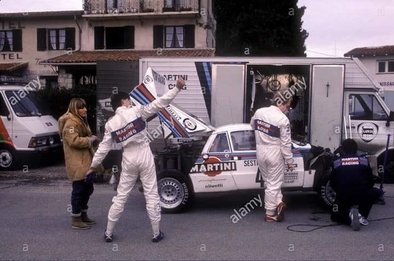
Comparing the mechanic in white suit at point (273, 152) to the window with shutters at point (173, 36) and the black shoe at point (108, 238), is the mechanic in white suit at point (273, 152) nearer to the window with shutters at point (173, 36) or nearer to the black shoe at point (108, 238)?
the black shoe at point (108, 238)

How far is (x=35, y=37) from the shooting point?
98.5ft

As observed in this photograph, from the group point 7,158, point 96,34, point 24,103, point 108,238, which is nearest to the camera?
point 108,238

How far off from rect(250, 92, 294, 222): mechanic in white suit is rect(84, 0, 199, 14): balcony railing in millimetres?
21890

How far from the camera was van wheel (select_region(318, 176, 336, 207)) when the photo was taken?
7742 mm

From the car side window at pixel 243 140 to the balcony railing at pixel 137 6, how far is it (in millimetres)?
21232

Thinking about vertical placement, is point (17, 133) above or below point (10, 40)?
below

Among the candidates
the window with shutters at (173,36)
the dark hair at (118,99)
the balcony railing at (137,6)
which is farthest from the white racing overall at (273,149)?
the balcony railing at (137,6)

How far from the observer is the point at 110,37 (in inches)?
1164

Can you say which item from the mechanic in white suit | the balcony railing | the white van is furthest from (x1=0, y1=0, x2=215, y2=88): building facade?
the mechanic in white suit

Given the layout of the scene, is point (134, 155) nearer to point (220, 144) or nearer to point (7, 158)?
point (220, 144)

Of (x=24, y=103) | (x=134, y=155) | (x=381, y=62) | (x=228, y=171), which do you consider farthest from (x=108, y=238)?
(x=381, y=62)

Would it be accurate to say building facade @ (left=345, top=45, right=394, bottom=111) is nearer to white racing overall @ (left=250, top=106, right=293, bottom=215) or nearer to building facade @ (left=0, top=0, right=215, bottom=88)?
building facade @ (left=0, top=0, right=215, bottom=88)

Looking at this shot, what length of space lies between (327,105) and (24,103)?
8.05 meters

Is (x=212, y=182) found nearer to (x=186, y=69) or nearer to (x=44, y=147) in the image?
(x=186, y=69)
